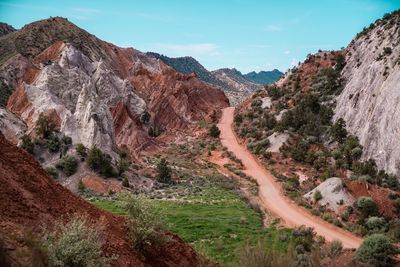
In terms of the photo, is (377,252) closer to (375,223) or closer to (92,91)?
(375,223)

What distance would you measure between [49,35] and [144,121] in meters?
42.6

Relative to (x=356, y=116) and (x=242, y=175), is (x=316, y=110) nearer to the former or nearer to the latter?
(x=356, y=116)

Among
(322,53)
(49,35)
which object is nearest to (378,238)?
(322,53)

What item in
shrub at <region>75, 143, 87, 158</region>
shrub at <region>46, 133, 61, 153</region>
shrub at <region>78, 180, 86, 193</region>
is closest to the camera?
shrub at <region>78, 180, 86, 193</region>

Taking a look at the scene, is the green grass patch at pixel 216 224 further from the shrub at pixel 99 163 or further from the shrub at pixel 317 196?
the shrub at pixel 99 163

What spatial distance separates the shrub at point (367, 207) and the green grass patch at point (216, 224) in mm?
8580

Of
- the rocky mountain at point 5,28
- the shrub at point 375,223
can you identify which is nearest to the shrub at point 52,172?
the shrub at point 375,223

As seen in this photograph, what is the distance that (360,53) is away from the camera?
7550 centimetres

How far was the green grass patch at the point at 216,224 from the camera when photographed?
89.6ft

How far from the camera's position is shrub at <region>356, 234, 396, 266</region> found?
25.5 meters

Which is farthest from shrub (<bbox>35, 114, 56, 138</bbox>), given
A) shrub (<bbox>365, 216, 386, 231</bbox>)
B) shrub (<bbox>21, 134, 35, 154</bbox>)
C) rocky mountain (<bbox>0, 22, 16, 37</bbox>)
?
rocky mountain (<bbox>0, 22, 16, 37</bbox>)

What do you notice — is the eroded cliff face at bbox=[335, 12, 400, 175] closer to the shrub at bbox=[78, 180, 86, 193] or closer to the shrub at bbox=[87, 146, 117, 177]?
the shrub at bbox=[87, 146, 117, 177]

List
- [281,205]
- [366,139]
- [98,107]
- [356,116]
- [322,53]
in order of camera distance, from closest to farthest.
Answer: [281,205], [98,107], [366,139], [356,116], [322,53]

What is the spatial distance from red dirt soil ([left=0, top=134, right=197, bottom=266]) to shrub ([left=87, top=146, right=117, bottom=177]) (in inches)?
1029
